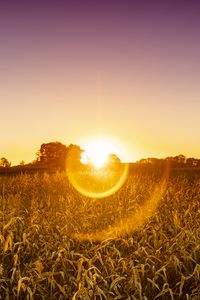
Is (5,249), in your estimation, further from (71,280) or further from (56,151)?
(56,151)

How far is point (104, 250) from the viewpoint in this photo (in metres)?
6.20

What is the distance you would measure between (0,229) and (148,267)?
286 centimetres

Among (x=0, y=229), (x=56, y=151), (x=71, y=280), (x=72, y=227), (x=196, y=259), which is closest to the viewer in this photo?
(x=71, y=280)

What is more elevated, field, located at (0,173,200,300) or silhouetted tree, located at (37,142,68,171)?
silhouetted tree, located at (37,142,68,171)

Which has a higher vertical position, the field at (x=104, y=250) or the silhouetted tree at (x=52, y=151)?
the silhouetted tree at (x=52, y=151)

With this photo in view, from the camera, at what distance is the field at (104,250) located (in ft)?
16.8

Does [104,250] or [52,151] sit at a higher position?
[52,151]

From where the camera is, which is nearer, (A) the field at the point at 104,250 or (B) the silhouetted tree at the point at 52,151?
(A) the field at the point at 104,250

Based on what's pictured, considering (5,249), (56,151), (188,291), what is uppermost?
(56,151)

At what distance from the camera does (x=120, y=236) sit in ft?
24.9

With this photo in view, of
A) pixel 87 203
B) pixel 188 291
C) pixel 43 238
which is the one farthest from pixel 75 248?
pixel 87 203

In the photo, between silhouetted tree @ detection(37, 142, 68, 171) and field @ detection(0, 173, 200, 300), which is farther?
silhouetted tree @ detection(37, 142, 68, 171)

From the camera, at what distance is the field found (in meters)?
5.11

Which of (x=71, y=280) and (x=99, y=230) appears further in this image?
(x=99, y=230)
